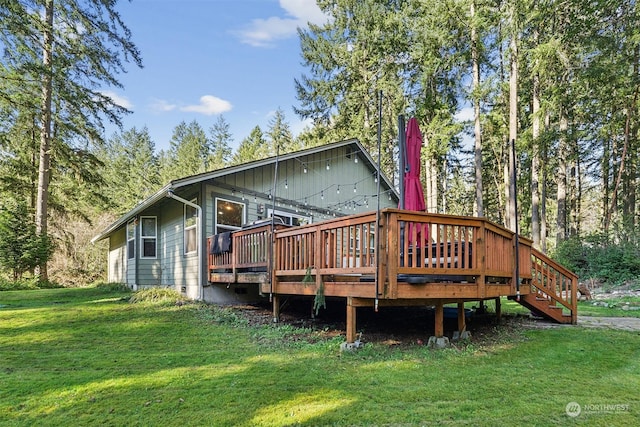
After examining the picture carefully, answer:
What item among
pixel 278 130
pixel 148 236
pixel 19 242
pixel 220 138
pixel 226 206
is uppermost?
pixel 220 138

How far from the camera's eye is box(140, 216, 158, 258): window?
12.0m

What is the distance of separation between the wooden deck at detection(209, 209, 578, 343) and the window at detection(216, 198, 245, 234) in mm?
2480

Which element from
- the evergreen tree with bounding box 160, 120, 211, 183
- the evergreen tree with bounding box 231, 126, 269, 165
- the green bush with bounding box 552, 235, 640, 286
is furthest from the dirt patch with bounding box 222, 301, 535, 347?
the evergreen tree with bounding box 160, 120, 211, 183

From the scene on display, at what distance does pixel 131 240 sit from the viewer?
13.1 metres

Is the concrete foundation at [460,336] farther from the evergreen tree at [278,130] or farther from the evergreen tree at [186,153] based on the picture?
the evergreen tree at [186,153]

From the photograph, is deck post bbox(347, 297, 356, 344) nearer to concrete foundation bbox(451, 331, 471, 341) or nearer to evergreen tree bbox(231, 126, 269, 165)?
concrete foundation bbox(451, 331, 471, 341)

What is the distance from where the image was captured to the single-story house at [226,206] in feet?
30.1

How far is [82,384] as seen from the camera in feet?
12.3

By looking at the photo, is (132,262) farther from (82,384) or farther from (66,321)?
(82,384)

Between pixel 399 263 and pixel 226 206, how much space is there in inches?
241

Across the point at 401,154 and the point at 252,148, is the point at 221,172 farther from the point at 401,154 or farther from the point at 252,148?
the point at 252,148

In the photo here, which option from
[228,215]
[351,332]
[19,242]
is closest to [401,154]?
[351,332]

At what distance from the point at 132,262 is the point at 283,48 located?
48.1 feet

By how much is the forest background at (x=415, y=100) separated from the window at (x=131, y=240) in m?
3.80
